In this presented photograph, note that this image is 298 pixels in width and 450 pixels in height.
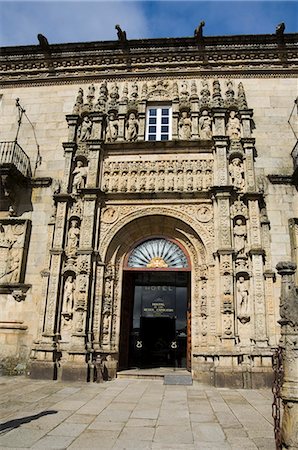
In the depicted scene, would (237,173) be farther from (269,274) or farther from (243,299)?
(243,299)

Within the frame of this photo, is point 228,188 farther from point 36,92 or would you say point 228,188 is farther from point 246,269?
point 36,92

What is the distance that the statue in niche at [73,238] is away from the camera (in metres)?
10.7

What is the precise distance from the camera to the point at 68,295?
33.8 ft

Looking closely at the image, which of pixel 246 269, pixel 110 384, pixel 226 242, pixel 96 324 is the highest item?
pixel 226 242

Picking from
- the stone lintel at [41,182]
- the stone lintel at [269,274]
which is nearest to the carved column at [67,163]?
the stone lintel at [41,182]

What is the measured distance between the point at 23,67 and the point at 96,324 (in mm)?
10339

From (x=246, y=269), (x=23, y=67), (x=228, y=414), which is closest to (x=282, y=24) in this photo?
(x=246, y=269)

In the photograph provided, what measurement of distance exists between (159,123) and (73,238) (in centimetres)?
516

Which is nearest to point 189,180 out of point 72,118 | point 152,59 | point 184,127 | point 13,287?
point 184,127

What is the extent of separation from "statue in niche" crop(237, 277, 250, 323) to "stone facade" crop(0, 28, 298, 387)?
28 mm

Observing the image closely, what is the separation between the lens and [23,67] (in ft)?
44.5

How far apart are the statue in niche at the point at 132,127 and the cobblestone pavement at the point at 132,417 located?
7.86 meters

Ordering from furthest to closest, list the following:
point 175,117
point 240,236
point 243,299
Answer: point 175,117, point 240,236, point 243,299

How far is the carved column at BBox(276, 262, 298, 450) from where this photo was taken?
3.80 m
